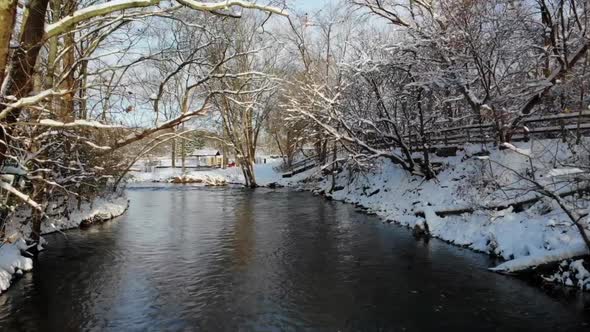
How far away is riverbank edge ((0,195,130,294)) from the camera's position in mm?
9367

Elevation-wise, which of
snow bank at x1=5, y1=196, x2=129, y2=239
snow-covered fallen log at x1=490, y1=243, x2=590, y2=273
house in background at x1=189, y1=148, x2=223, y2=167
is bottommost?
snow-covered fallen log at x1=490, y1=243, x2=590, y2=273

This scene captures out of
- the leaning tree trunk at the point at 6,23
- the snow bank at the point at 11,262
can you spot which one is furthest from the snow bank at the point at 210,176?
the leaning tree trunk at the point at 6,23

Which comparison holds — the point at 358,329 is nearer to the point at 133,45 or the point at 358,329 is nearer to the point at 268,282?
the point at 268,282

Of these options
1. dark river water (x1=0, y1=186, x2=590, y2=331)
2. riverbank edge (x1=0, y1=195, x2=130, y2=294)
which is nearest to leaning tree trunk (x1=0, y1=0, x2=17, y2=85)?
riverbank edge (x1=0, y1=195, x2=130, y2=294)

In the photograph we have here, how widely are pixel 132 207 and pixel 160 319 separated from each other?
16.2 meters

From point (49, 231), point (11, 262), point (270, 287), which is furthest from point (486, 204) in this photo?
point (49, 231)

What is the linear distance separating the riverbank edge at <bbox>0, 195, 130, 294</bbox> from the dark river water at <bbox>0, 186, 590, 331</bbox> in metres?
0.29

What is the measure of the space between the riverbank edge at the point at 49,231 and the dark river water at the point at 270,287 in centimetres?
29

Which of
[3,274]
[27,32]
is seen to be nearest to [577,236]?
[27,32]

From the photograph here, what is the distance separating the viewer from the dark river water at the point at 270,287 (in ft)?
24.0

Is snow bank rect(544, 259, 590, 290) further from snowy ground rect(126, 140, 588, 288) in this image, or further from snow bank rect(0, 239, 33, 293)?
snow bank rect(0, 239, 33, 293)

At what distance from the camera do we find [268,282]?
945 cm

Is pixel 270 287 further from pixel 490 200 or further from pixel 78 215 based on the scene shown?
pixel 78 215

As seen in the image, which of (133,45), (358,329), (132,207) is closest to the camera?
(358,329)
